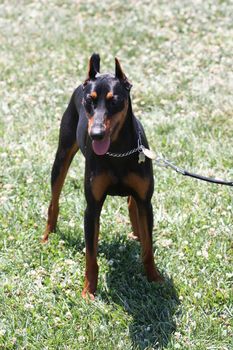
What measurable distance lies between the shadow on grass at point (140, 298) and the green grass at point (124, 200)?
0.01m

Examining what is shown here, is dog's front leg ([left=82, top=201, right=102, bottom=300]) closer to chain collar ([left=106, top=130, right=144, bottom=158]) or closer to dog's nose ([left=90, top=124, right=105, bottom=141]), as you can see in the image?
chain collar ([left=106, top=130, right=144, bottom=158])

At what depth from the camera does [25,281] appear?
5.46 meters

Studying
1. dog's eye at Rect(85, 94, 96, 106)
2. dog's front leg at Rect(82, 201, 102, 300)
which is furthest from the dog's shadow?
dog's eye at Rect(85, 94, 96, 106)

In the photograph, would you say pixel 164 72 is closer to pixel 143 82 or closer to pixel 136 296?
pixel 143 82

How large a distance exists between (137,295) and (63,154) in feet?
4.90

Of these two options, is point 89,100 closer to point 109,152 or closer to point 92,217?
point 109,152

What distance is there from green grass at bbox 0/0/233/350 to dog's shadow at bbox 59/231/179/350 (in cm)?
1

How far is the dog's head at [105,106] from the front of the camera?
14.5 feet

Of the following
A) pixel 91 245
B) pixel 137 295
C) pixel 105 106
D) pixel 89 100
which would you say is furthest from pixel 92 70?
pixel 137 295

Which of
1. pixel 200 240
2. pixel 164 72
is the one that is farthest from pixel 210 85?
pixel 200 240

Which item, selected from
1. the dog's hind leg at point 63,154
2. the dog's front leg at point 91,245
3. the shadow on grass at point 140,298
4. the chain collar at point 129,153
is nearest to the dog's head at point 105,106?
the chain collar at point 129,153

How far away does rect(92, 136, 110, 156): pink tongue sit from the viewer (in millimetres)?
4464

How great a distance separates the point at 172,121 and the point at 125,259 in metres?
2.93

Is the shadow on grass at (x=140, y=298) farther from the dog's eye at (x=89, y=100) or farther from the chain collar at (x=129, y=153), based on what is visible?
the dog's eye at (x=89, y=100)
